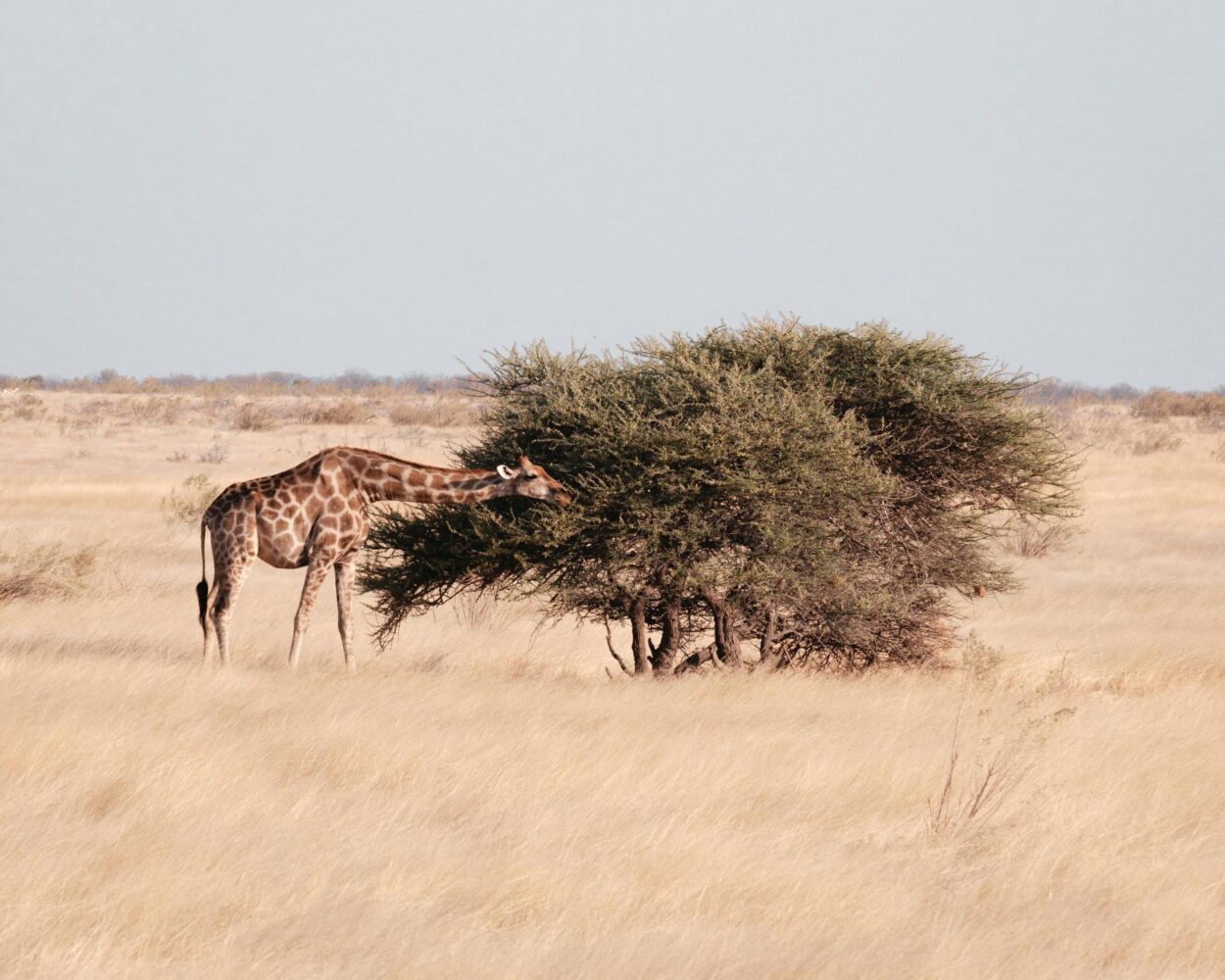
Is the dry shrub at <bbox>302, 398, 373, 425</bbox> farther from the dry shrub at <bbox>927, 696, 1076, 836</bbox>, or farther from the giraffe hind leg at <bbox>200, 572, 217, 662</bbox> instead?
the dry shrub at <bbox>927, 696, 1076, 836</bbox>

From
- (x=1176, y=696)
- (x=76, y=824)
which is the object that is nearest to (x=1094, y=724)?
(x=1176, y=696)

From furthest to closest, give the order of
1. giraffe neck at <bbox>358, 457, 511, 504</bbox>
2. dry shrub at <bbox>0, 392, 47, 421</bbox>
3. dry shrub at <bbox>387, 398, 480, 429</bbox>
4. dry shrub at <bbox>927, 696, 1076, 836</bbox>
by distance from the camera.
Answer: dry shrub at <bbox>387, 398, 480, 429</bbox>
dry shrub at <bbox>0, 392, 47, 421</bbox>
giraffe neck at <bbox>358, 457, 511, 504</bbox>
dry shrub at <bbox>927, 696, 1076, 836</bbox>

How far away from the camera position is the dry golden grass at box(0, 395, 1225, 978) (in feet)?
20.5

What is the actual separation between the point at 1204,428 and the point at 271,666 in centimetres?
6212

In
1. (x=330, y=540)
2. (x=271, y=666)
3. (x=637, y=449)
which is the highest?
(x=637, y=449)

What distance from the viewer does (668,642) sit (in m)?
13.8

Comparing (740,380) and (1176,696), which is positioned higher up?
(740,380)

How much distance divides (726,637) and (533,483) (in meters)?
2.79

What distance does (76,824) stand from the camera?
25.7 ft

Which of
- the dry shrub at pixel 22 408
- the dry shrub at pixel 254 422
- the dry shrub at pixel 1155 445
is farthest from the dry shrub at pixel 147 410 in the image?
the dry shrub at pixel 1155 445

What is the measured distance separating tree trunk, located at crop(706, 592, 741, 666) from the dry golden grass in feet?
2.61

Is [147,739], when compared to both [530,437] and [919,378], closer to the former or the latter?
[530,437]

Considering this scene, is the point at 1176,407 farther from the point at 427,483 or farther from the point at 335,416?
the point at 427,483

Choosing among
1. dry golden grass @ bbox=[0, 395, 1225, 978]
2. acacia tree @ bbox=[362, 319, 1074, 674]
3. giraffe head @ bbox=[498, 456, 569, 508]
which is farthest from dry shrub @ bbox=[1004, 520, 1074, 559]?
giraffe head @ bbox=[498, 456, 569, 508]
